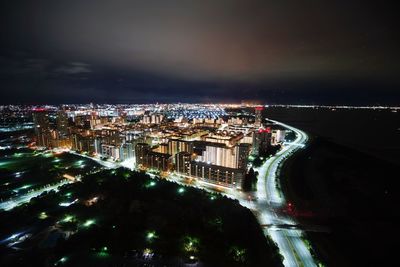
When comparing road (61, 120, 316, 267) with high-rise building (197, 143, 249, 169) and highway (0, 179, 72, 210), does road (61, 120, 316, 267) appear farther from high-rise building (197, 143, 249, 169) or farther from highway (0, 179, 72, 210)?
highway (0, 179, 72, 210)

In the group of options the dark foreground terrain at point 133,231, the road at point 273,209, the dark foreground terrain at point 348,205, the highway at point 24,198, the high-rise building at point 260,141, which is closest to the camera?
the dark foreground terrain at point 133,231

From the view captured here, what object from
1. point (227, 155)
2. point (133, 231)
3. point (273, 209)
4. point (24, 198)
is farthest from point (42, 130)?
point (273, 209)

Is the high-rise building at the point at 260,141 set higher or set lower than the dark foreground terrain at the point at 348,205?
higher

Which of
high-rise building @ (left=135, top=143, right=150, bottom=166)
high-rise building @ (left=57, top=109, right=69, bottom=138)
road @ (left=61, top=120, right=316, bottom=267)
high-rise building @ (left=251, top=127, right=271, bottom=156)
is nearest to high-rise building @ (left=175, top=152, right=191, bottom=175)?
road @ (left=61, top=120, right=316, bottom=267)


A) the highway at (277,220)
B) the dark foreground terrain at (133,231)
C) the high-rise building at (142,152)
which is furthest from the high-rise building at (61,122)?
the highway at (277,220)

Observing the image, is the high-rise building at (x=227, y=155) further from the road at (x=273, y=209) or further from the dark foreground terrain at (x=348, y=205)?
the dark foreground terrain at (x=348, y=205)

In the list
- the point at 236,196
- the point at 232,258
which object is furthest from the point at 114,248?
the point at 236,196

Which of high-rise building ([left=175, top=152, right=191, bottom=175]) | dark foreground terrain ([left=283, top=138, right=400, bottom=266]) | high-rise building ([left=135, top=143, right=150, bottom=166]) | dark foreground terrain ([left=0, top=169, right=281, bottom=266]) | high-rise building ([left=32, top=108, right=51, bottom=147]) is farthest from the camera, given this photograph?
high-rise building ([left=32, top=108, right=51, bottom=147])

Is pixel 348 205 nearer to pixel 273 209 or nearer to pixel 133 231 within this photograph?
pixel 273 209

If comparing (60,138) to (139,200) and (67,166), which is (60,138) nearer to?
(67,166)
